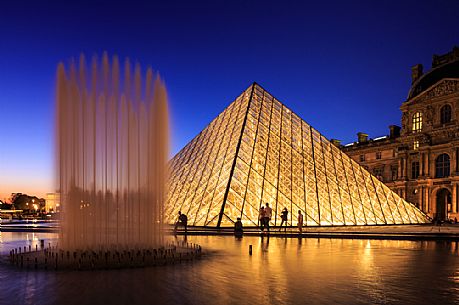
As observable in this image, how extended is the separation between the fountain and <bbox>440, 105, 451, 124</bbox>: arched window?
4302 centimetres

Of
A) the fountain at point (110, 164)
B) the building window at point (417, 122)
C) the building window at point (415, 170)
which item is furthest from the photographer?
the building window at point (415, 170)

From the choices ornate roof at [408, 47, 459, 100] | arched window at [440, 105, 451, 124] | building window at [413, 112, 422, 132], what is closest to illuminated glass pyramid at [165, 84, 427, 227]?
arched window at [440, 105, 451, 124]

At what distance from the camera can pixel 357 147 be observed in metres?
60.5

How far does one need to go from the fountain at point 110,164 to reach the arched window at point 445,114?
4302 centimetres

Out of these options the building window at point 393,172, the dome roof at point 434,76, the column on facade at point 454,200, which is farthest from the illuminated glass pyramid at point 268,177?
the building window at point 393,172

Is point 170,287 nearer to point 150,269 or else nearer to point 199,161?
point 150,269

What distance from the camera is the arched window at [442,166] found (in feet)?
156

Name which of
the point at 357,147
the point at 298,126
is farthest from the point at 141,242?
the point at 357,147

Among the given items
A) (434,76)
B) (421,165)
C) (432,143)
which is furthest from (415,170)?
(434,76)

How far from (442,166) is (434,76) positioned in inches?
389

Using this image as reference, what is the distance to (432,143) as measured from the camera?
4884 cm

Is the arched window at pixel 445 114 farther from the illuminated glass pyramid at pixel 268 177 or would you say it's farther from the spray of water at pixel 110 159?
the spray of water at pixel 110 159

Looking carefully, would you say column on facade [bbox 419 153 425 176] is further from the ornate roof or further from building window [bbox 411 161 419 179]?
the ornate roof

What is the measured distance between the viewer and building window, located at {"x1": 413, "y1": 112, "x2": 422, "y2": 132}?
165ft
